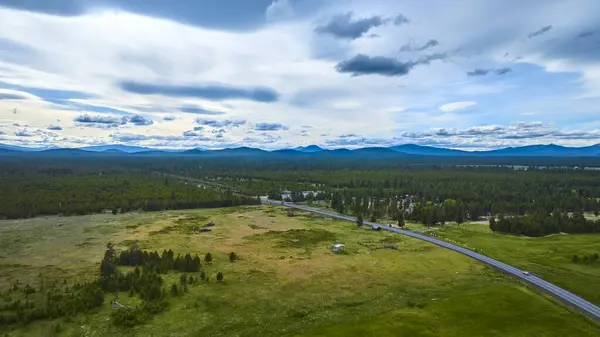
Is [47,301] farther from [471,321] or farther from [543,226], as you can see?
[543,226]

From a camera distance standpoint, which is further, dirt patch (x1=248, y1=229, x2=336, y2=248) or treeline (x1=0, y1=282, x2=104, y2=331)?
dirt patch (x1=248, y1=229, x2=336, y2=248)

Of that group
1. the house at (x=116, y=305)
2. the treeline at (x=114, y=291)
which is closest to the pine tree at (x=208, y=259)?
the treeline at (x=114, y=291)

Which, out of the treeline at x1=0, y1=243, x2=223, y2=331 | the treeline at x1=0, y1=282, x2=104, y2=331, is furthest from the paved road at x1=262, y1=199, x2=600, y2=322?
the treeline at x1=0, y1=282, x2=104, y2=331

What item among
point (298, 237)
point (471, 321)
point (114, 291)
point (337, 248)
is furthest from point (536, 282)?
point (114, 291)

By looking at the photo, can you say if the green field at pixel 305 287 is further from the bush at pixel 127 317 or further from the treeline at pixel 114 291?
the treeline at pixel 114 291

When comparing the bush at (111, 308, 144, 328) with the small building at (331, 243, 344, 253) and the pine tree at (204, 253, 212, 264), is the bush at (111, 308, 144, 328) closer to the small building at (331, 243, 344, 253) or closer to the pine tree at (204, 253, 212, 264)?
the pine tree at (204, 253, 212, 264)

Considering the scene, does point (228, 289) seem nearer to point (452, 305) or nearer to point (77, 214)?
point (452, 305)
